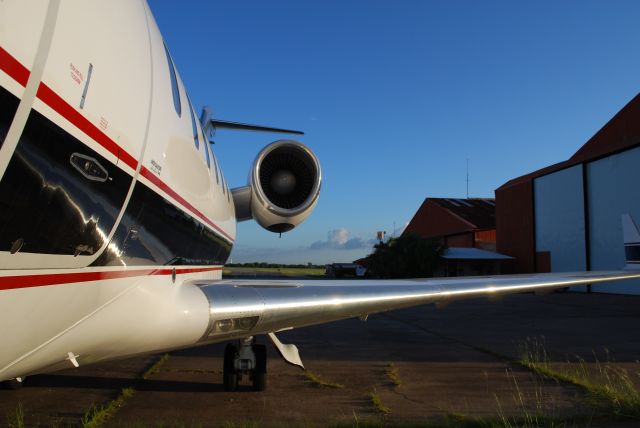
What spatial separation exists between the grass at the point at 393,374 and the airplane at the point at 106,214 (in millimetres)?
1774

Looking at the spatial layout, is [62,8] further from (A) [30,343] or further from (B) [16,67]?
(A) [30,343]

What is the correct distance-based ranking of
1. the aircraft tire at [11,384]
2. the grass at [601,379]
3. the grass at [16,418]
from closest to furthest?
the grass at [16,418] < the grass at [601,379] < the aircraft tire at [11,384]

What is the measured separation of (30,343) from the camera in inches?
78.0

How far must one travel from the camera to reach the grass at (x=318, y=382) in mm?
6020

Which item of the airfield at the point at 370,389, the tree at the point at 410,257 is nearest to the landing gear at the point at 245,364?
the airfield at the point at 370,389

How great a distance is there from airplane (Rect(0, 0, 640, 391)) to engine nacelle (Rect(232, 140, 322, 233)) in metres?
2.45

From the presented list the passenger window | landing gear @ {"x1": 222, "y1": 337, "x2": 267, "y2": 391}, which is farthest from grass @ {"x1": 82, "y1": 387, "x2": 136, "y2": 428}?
the passenger window

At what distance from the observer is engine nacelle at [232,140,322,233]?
7.17m

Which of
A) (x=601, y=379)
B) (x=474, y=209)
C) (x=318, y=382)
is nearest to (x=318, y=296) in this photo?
(x=318, y=382)

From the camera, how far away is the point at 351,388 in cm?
595

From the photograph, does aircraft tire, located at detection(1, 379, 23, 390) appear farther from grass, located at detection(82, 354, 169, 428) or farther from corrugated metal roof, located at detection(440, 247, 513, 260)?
corrugated metal roof, located at detection(440, 247, 513, 260)

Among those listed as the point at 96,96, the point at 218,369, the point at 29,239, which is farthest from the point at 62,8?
the point at 218,369

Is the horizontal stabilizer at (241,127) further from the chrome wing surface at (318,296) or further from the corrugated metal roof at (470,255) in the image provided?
the corrugated metal roof at (470,255)

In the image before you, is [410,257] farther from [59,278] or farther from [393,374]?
[59,278]
